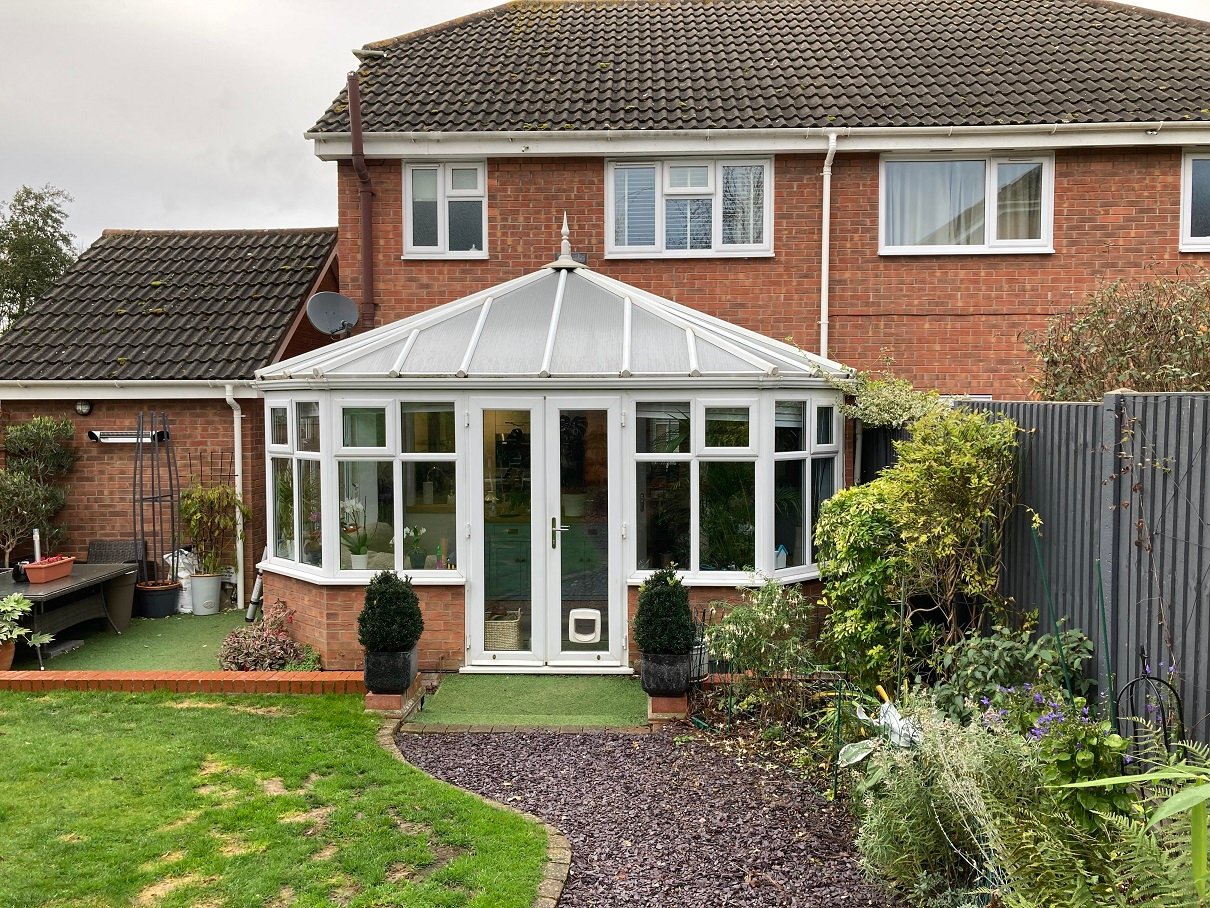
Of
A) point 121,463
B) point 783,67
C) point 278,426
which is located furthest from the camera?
point 783,67

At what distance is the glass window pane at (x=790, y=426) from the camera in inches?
332

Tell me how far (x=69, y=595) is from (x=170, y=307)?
486cm

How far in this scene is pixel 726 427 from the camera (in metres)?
8.32

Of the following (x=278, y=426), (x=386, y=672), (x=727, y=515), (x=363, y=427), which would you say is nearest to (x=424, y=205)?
(x=278, y=426)

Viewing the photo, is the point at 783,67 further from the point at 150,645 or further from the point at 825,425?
the point at 150,645

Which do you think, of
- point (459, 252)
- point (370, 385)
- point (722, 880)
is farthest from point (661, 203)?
point (722, 880)

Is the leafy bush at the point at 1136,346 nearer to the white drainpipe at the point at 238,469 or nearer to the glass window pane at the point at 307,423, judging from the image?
the glass window pane at the point at 307,423

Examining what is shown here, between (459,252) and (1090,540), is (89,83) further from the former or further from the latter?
(1090,540)

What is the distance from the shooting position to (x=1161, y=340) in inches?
A: 269

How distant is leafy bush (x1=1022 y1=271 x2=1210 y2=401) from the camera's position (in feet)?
21.7

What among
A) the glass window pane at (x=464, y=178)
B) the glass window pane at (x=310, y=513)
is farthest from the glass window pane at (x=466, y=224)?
the glass window pane at (x=310, y=513)

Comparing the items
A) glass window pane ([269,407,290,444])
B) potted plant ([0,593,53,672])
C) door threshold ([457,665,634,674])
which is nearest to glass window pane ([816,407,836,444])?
door threshold ([457,665,634,674])

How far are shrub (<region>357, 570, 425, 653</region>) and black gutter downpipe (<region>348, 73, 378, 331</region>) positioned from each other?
188 inches

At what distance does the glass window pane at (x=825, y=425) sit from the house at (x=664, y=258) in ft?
0.14
